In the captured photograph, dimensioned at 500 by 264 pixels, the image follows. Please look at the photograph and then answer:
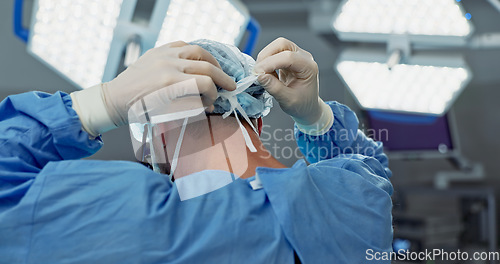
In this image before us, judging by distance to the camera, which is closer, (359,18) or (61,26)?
(61,26)

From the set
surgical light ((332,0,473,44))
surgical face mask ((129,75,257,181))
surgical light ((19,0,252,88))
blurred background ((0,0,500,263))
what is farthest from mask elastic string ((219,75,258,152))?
surgical light ((332,0,473,44))

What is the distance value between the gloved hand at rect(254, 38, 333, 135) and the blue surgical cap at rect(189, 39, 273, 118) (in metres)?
0.04

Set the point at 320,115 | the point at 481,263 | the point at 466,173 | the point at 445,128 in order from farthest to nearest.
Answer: the point at 466,173 < the point at 445,128 < the point at 481,263 < the point at 320,115

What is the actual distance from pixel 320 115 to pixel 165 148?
0.48 m

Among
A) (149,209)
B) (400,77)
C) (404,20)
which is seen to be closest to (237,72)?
(149,209)

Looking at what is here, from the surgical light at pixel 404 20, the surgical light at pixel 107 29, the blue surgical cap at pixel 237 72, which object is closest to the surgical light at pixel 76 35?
the surgical light at pixel 107 29

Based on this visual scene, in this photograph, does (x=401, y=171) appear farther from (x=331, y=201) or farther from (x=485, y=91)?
(x=331, y=201)

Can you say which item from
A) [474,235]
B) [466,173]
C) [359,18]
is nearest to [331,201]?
[359,18]

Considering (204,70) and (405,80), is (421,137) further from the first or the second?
(204,70)

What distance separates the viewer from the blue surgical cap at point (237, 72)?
1.09m

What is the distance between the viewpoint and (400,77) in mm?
1969

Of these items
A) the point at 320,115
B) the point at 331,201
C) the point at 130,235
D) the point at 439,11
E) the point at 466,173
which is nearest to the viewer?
the point at 130,235

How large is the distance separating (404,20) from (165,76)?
1.14 meters

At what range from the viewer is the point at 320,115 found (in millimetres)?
1361
